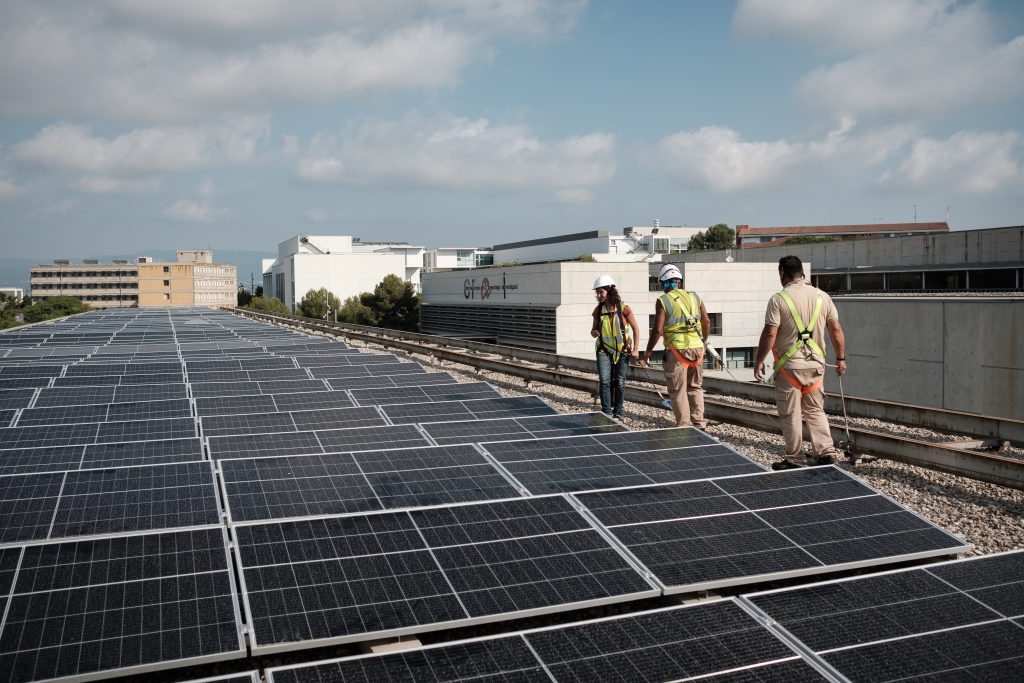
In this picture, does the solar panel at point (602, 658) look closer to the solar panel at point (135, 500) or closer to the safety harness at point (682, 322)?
the solar panel at point (135, 500)

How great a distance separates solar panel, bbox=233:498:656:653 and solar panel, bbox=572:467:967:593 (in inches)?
11.1

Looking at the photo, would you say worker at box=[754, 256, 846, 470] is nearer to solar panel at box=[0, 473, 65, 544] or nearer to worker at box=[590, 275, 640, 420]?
worker at box=[590, 275, 640, 420]

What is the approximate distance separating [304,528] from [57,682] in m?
1.53

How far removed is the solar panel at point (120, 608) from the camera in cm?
343

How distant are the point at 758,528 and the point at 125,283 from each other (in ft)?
646

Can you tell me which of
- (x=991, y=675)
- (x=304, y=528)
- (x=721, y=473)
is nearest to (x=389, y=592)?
(x=304, y=528)

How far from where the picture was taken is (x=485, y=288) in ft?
194

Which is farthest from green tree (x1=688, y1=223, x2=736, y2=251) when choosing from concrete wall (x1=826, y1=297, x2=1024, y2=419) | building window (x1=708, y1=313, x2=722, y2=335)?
concrete wall (x1=826, y1=297, x2=1024, y2=419)

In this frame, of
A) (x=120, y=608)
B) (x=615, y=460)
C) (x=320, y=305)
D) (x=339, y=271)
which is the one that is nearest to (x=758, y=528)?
(x=615, y=460)

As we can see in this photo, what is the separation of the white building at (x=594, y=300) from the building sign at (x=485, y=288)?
77mm

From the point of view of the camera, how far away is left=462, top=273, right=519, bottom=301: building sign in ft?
180

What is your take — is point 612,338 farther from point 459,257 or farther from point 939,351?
point 459,257

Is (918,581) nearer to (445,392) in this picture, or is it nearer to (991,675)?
(991,675)

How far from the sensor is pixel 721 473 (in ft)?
20.9
